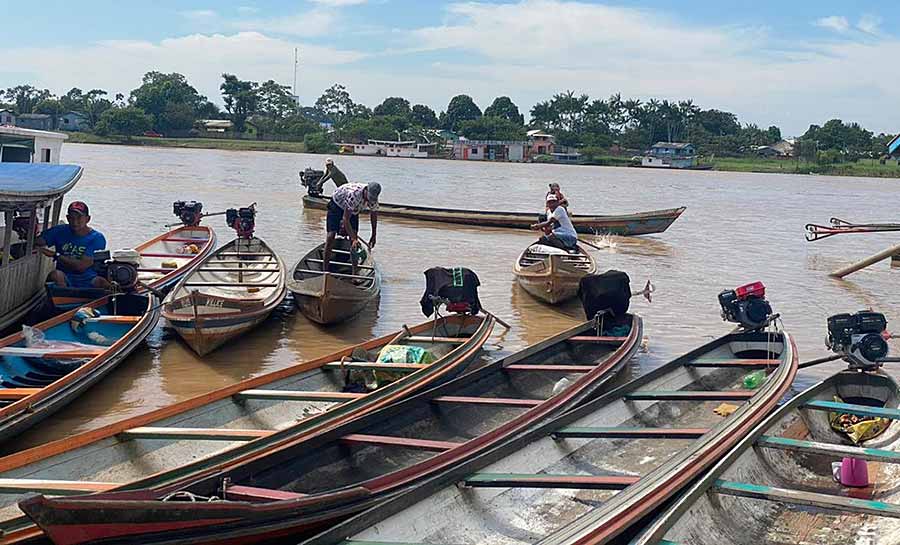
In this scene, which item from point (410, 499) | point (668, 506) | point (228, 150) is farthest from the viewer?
point (228, 150)

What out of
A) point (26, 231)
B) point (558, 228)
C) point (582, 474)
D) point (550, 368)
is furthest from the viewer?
point (558, 228)

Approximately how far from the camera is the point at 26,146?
13.0 m

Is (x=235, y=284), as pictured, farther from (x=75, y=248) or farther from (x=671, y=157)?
(x=671, y=157)

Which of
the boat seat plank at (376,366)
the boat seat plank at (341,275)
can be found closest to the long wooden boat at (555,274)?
the boat seat plank at (341,275)

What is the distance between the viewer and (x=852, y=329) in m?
8.51

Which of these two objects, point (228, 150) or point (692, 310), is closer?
point (692, 310)

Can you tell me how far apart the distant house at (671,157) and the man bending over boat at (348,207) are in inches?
3304

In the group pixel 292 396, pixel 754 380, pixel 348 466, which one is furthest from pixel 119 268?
pixel 754 380

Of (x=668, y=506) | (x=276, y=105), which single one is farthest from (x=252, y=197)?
(x=276, y=105)

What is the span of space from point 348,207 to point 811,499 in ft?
25.5

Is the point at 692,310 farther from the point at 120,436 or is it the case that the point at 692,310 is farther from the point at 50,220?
the point at 120,436

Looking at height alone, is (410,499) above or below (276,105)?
below

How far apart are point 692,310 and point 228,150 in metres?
78.2

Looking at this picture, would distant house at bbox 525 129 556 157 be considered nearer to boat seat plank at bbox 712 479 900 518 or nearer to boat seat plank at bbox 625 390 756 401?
boat seat plank at bbox 625 390 756 401
